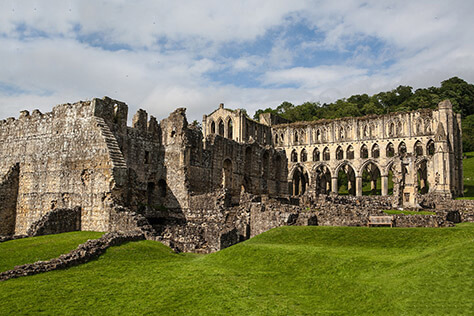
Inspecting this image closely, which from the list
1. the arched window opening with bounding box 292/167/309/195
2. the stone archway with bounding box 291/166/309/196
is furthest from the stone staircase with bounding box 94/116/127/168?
the arched window opening with bounding box 292/167/309/195

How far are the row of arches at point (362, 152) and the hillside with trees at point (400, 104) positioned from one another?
26837 millimetres

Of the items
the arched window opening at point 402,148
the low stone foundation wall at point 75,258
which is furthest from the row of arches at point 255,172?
the arched window opening at point 402,148

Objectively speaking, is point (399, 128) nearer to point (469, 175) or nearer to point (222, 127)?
point (469, 175)

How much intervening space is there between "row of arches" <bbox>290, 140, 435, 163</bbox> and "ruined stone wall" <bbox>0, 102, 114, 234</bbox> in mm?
50945

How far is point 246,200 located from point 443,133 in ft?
149

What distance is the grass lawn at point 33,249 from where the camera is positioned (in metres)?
14.5

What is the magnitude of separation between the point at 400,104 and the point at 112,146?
328 ft

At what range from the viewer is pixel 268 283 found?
471 inches

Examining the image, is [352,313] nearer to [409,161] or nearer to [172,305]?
[172,305]

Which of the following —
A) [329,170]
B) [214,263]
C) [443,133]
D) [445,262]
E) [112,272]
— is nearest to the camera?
[445,262]

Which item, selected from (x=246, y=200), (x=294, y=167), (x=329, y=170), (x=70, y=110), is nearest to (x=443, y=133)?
(x=329, y=170)

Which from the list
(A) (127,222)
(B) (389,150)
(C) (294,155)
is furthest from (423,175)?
(A) (127,222)

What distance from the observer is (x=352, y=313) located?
9328mm

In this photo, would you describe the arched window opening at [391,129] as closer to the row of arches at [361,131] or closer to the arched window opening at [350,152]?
the row of arches at [361,131]
